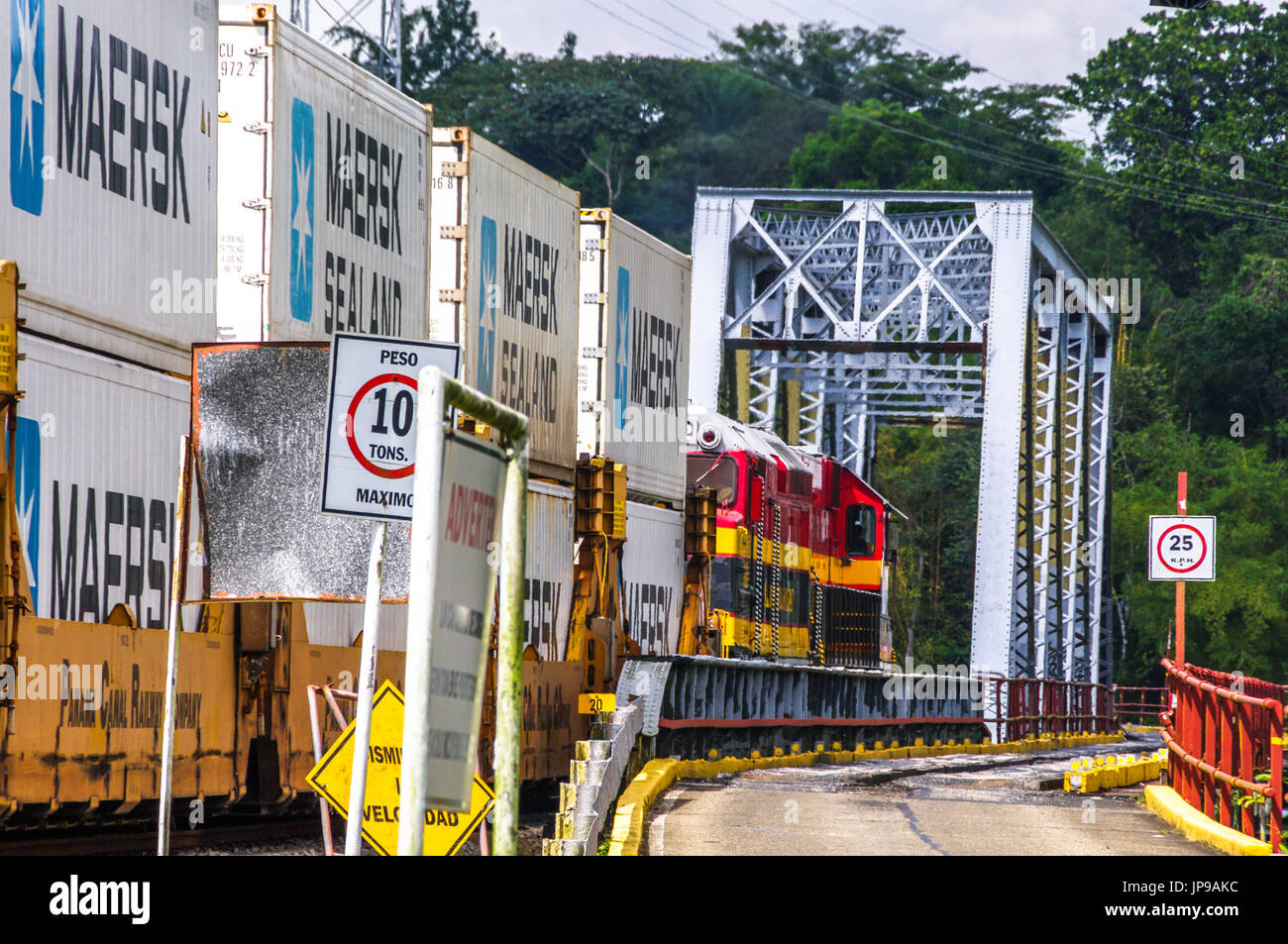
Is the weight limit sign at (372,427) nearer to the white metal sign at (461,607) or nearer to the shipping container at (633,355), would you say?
the white metal sign at (461,607)

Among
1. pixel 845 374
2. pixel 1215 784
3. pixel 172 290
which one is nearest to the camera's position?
pixel 172 290

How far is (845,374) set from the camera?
46469 millimetres

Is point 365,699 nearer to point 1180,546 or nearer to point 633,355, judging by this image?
point 1180,546

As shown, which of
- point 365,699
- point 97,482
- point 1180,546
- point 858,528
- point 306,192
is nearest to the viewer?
point 365,699

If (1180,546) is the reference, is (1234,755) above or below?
below

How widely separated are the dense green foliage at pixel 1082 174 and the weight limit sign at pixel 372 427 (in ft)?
184

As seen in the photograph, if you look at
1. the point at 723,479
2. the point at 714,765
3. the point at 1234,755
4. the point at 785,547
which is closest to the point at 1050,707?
the point at 785,547

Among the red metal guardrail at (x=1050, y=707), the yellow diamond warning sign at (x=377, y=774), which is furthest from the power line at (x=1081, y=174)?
the yellow diamond warning sign at (x=377, y=774)

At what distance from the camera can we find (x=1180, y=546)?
1812cm

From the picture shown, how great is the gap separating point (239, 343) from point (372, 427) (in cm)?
523

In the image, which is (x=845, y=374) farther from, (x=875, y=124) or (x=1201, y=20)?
(x=1201, y=20)
